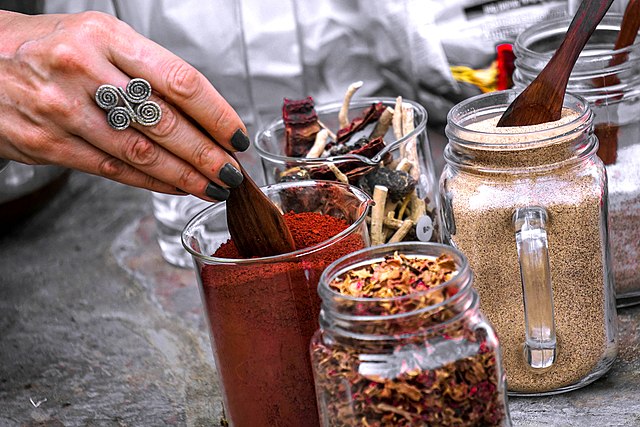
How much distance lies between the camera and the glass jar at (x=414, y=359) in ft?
1.76

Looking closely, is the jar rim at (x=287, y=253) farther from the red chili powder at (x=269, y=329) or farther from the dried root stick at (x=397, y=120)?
the dried root stick at (x=397, y=120)

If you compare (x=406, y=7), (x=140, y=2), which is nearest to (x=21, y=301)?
(x=140, y=2)

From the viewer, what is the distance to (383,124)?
89 cm

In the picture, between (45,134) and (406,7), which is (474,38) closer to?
(406,7)

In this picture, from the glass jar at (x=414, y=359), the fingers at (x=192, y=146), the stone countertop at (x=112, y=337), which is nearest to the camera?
the glass jar at (x=414, y=359)

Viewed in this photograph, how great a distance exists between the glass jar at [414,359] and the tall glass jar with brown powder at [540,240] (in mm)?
109

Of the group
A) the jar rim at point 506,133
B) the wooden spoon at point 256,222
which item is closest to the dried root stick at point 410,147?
→ the jar rim at point 506,133

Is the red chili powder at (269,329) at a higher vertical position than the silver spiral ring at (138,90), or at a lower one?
lower

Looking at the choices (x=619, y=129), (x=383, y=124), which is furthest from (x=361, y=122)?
(x=619, y=129)

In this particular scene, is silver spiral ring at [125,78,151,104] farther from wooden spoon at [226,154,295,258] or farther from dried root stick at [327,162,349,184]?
dried root stick at [327,162,349,184]

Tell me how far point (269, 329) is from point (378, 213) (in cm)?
19

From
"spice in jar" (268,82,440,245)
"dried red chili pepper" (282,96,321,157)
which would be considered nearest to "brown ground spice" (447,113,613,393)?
"spice in jar" (268,82,440,245)

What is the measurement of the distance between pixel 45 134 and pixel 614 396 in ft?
1.54

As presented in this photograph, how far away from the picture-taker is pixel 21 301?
1.07 m
